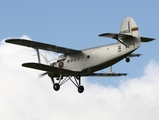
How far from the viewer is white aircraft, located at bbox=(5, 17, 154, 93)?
36.1 m

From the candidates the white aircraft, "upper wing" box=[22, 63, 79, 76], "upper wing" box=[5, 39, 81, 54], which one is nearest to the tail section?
the white aircraft

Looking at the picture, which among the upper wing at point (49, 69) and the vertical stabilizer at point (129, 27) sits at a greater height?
the vertical stabilizer at point (129, 27)

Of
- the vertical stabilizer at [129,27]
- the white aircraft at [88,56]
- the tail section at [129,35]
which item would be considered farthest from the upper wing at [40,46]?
the tail section at [129,35]

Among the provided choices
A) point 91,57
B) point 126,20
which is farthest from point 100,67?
point 126,20

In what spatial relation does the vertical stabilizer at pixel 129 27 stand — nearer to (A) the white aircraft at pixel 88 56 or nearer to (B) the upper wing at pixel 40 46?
(A) the white aircraft at pixel 88 56

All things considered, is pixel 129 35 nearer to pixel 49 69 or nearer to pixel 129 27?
pixel 129 27

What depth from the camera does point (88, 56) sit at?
37.8 m

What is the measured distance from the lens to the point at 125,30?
121ft

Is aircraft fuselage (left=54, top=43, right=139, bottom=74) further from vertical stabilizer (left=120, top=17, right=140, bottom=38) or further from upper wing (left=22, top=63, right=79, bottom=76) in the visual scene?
vertical stabilizer (left=120, top=17, right=140, bottom=38)

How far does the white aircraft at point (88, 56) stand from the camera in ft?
118

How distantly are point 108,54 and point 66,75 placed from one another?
3.92 m

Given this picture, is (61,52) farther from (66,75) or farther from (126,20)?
(126,20)

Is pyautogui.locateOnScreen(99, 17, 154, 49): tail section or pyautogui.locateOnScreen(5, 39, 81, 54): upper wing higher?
pyautogui.locateOnScreen(99, 17, 154, 49): tail section

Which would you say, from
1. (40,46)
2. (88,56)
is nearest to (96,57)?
(88,56)
